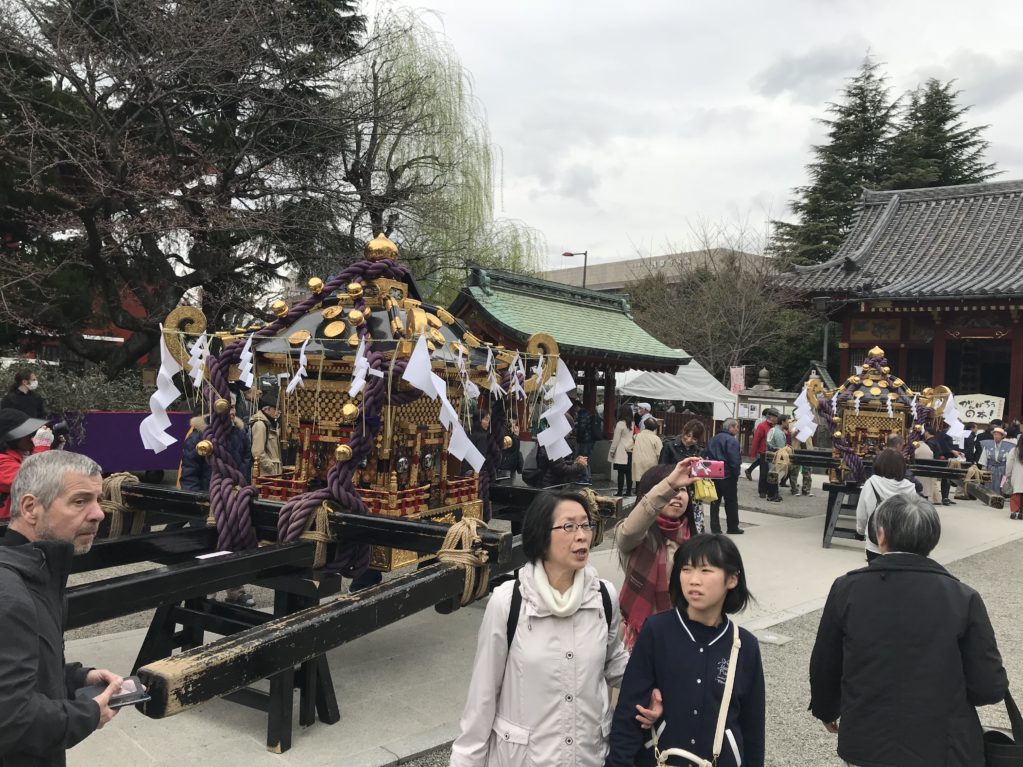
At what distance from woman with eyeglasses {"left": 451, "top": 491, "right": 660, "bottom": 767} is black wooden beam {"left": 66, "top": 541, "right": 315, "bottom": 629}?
4.56 ft

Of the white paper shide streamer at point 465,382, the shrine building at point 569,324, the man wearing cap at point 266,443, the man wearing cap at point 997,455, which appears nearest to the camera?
the white paper shide streamer at point 465,382

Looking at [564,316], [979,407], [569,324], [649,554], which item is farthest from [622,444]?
[979,407]

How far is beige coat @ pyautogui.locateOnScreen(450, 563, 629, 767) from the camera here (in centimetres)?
208

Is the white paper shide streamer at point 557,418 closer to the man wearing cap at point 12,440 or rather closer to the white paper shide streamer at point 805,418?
the man wearing cap at point 12,440

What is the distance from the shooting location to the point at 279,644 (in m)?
2.29

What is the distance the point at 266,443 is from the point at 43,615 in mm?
4950

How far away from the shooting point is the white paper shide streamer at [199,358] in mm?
4125

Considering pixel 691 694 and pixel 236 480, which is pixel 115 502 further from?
pixel 691 694

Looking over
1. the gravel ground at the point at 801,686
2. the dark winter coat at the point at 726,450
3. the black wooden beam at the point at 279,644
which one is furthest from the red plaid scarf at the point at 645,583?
the dark winter coat at the point at 726,450

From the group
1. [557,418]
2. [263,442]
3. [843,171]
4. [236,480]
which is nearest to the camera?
[236,480]

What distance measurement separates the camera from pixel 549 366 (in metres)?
5.45

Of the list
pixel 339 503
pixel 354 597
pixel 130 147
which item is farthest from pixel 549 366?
pixel 130 147

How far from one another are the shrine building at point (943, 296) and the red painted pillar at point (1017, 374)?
21 millimetres

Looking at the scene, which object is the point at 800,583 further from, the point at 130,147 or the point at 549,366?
the point at 130,147
